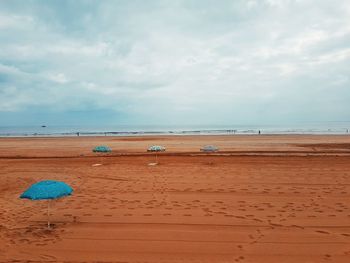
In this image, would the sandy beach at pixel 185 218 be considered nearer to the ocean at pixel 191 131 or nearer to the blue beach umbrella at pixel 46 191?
the blue beach umbrella at pixel 46 191

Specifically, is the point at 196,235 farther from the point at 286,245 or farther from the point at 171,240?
the point at 286,245

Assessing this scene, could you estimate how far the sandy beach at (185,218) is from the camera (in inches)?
292

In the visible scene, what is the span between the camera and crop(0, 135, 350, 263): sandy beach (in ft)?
24.4

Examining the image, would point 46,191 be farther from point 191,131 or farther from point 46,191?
point 191,131

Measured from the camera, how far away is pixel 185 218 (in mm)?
9953

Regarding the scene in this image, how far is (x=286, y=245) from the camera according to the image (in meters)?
7.76

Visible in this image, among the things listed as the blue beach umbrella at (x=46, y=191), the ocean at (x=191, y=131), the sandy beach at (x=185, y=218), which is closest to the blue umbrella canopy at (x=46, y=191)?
the blue beach umbrella at (x=46, y=191)

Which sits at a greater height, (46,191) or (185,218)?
(46,191)

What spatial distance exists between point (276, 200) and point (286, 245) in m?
4.41

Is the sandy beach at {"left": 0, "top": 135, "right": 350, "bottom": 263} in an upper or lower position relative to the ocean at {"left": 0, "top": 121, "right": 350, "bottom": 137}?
lower

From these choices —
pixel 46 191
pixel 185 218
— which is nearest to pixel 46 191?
pixel 46 191

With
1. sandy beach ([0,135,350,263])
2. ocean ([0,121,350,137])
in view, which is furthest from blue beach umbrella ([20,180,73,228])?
ocean ([0,121,350,137])

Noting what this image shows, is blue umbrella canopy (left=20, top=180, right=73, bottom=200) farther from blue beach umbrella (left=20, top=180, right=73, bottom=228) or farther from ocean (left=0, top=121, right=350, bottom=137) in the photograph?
ocean (left=0, top=121, right=350, bottom=137)

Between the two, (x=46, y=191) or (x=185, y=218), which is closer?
(x=46, y=191)
